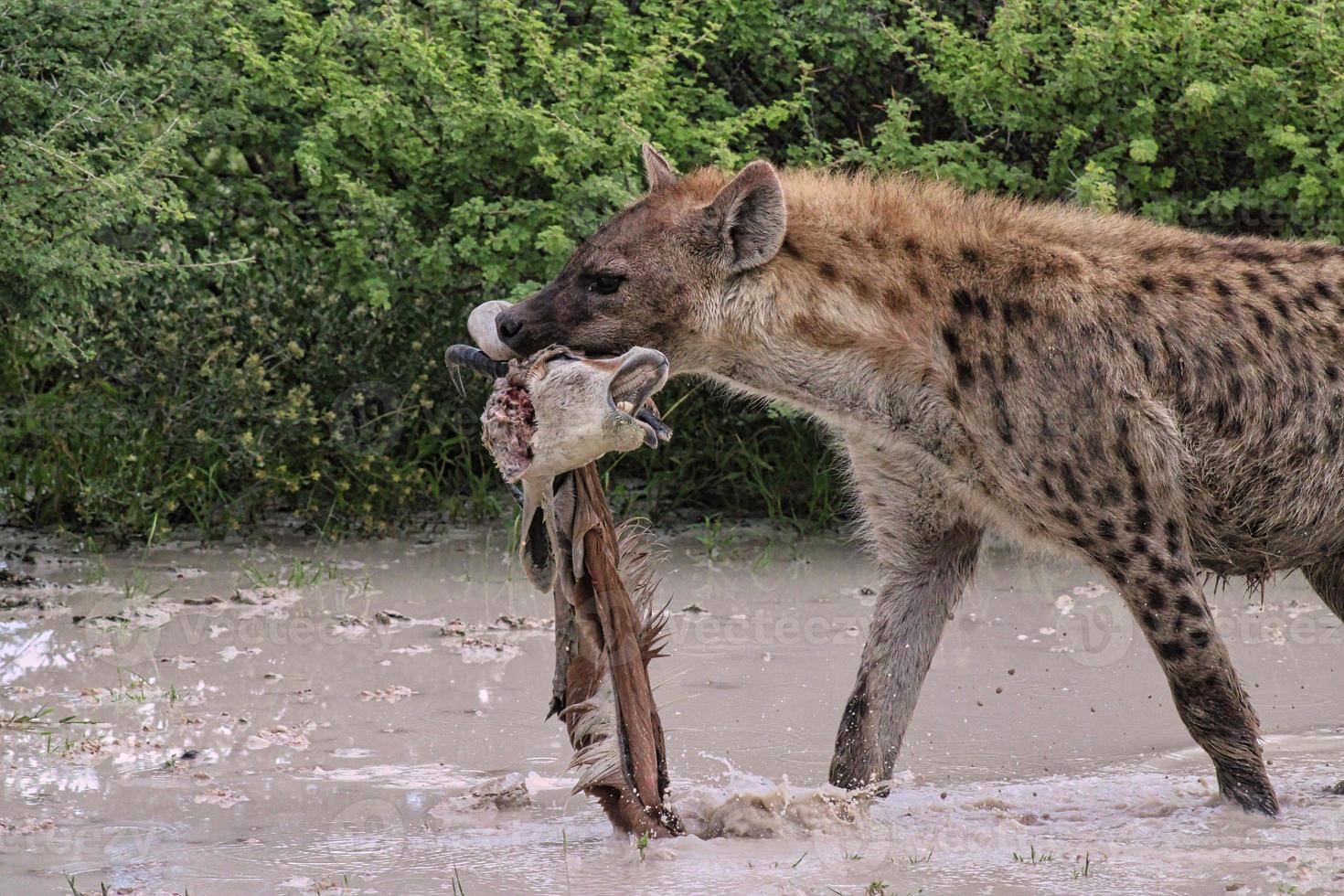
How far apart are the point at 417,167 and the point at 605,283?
230 cm

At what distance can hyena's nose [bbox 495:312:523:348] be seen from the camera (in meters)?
3.50

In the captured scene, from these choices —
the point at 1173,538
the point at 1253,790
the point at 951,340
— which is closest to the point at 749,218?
the point at 951,340

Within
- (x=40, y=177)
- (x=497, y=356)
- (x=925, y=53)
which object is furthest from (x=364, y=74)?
(x=497, y=356)

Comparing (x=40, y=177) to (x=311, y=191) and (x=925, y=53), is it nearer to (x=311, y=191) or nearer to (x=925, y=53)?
(x=311, y=191)

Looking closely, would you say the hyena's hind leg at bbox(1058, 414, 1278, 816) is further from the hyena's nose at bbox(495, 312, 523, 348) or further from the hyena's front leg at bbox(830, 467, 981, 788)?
the hyena's nose at bbox(495, 312, 523, 348)

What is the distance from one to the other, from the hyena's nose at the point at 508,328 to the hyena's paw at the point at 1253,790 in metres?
1.65

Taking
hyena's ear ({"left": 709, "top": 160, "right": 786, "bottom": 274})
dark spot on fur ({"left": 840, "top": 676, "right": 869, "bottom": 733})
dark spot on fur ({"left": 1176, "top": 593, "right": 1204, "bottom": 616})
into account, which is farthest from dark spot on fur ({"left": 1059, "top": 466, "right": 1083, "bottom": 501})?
hyena's ear ({"left": 709, "top": 160, "right": 786, "bottom": 274})

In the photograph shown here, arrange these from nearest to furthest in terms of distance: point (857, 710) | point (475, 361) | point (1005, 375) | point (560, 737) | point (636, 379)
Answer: point (636, 379), point (475, 361), point (1005, 375), point (857, 710), point (560, 737)

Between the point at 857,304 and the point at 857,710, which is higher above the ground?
the point at 857,304

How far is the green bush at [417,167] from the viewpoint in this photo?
17.5ft

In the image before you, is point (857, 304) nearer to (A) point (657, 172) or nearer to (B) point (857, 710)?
(A) point (657, 172)

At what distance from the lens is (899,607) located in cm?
377

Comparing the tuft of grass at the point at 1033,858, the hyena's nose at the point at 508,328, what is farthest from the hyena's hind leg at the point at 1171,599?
the hyena's nose at the point at 508,328

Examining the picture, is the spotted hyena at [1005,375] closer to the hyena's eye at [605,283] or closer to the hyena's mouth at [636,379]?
the hyena's eye at [605,283]
